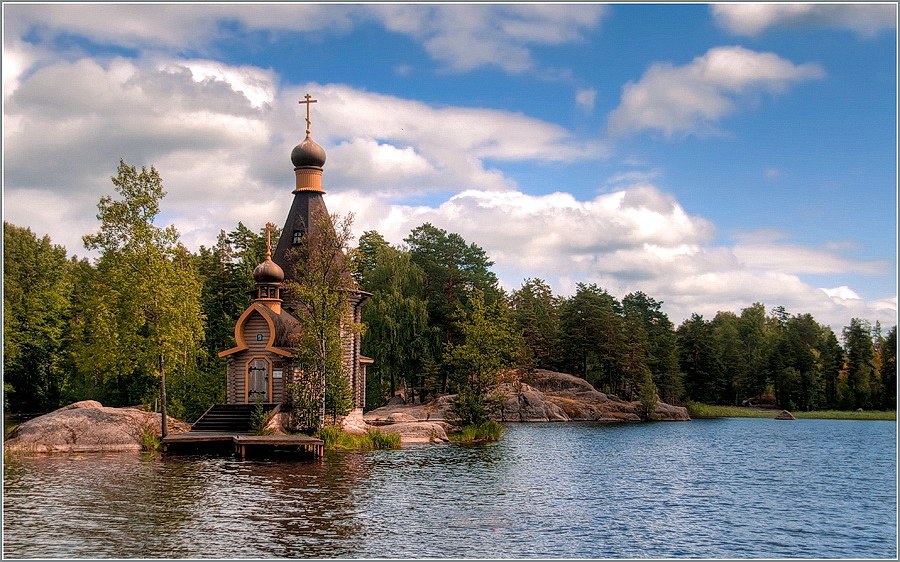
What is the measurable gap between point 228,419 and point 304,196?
1450cm

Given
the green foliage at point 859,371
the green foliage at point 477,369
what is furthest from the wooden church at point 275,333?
the green foliage at point 859,371

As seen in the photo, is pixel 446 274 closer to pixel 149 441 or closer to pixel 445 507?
pixel 149 441

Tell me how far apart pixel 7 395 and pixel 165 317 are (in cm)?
2602

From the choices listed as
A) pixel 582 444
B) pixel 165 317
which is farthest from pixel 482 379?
pixel 165 317

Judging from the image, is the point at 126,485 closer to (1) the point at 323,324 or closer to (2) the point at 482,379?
(1) the point at 323,324

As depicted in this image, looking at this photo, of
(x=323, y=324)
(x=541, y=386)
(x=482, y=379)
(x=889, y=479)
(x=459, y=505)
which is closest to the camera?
(x=459, y=505)

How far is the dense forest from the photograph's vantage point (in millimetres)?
37594

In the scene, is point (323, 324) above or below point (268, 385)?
above

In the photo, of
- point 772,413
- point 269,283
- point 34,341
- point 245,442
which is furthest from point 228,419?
point 772,413

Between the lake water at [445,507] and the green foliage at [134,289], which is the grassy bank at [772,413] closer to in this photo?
the lake water at [445,507]

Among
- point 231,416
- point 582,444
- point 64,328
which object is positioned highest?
point 64,328

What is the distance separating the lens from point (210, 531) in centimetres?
1992

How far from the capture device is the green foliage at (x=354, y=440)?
38956 millimetres

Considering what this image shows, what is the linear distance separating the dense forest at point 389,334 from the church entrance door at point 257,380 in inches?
126
